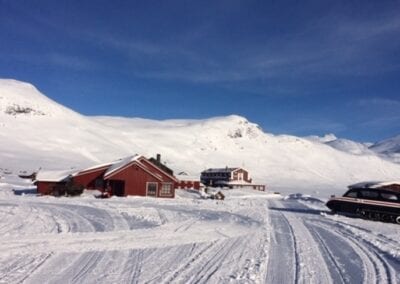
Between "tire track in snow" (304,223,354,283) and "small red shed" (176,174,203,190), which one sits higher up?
"small red shed" (176,174,203,190)

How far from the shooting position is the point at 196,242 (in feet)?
46.6

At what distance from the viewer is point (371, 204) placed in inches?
1005

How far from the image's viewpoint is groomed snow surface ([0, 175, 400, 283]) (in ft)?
32.0

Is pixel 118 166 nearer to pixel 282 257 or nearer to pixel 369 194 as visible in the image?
pixel 369 194

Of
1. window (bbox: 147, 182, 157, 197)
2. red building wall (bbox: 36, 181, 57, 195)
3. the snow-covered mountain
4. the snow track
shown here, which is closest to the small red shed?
window (bbox: 147, 182, 157, 197)

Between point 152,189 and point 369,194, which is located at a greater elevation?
point 152,189

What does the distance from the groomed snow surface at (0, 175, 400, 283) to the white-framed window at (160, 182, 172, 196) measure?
28.0 meters

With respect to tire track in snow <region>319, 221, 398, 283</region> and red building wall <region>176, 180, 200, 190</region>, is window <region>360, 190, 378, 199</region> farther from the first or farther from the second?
red building wall <region>176, 180, 200, 190</region>

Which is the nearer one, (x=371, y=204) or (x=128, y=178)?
(x=371, y=204)

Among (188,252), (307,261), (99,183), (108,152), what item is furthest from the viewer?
(108,152)

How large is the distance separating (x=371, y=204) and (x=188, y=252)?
16.5 meters

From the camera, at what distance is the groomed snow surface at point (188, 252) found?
9.74 meters

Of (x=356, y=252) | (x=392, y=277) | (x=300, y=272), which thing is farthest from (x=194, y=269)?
(x=356, y=252)

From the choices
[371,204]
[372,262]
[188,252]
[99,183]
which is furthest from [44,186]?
[372,262]
